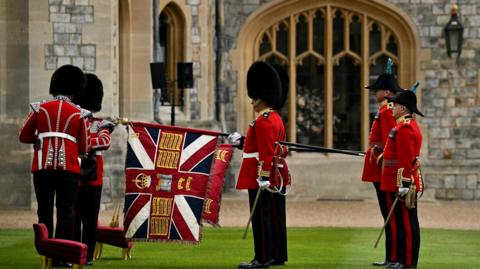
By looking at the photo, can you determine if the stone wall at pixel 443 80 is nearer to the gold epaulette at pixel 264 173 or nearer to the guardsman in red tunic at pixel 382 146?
the guardsman in red tunic at pixel 382 146

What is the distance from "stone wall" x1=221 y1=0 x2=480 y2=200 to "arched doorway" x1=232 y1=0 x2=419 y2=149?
0.61 ft

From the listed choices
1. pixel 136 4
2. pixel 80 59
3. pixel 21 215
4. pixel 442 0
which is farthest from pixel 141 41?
pixel 442 0

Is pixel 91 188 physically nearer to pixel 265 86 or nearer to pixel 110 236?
pixel 110 236

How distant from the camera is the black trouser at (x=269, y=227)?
11430 millimetres

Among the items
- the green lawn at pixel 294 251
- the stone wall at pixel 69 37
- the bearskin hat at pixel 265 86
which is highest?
the stone wall at pixel 69 37

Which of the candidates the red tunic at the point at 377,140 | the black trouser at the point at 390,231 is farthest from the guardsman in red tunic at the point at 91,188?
the black trouser at the point at 390,231

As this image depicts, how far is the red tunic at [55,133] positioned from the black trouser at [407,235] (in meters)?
2.35

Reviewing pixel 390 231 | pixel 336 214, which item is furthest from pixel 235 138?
pixel 336 214

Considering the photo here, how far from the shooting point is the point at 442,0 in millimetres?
24719

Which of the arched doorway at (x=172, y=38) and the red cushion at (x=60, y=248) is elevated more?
the arched doorway at (x=172, y=38)

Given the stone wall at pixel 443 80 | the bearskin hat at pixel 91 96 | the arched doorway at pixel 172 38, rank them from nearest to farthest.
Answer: the bearskin hat at pixel 91 96 < the arched doorway at pixel 172 38 < the stone wall at pixel 443 80

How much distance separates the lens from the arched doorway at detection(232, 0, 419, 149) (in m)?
24.7

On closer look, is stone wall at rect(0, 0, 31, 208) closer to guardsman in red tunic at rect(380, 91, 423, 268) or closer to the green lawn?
the green lawn

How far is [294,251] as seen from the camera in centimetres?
1345
